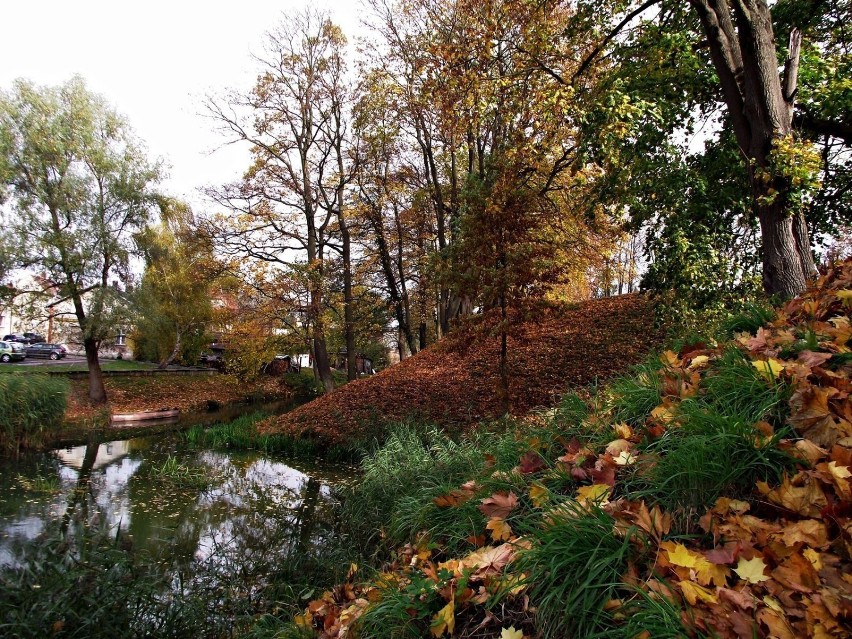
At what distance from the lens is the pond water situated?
5.73 m

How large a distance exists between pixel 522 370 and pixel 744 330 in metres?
8.77

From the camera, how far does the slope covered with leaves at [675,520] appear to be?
1.61 meters

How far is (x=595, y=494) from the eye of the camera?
2.41 meters

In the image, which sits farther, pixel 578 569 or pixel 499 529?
pixel 499 529

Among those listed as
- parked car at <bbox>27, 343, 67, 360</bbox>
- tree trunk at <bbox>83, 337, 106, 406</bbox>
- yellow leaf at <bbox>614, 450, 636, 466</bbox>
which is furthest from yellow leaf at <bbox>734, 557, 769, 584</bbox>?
parked car at <bbox>27, 343, 67, 360</bbox>

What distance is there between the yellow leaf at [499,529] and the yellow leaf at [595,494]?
0.44 metres

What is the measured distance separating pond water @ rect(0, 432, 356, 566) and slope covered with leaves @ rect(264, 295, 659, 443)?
2.26 metres

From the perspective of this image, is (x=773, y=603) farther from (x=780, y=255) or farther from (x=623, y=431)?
(x=780, y=255)

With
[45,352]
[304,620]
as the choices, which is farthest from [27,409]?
[45,352]

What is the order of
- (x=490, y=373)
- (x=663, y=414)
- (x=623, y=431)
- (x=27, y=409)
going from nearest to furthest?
(x=663, y=414), (x=623, y=431), (x=27, y=409), (x=490, y=373)

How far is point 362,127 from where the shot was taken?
20000 millimetres

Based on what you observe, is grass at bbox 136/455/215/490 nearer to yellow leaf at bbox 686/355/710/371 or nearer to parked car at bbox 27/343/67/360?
yellow leaf at bbox 686/355/710/371

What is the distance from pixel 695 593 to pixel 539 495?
3.66 ft

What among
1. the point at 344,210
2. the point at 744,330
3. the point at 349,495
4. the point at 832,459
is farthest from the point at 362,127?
the point at 832,459
